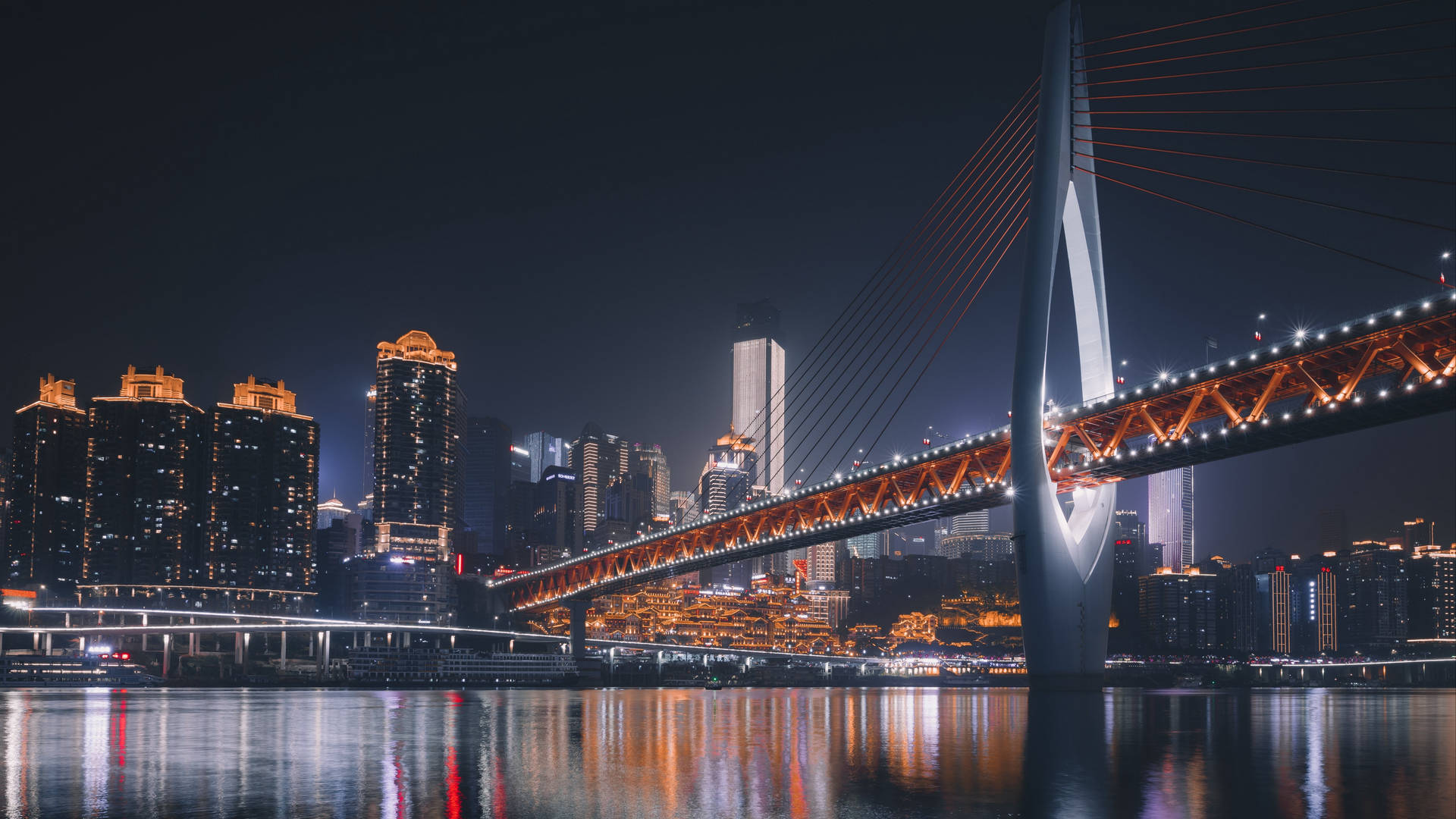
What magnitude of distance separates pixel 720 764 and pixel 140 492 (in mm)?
157127

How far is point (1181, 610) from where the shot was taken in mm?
188750

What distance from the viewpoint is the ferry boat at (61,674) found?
98188 mm

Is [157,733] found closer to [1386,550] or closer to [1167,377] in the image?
[1167,377]

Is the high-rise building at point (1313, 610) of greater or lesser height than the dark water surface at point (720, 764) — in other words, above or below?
below

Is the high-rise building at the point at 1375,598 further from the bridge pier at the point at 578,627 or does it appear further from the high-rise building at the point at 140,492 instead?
the high-rise building at the point at 140,492

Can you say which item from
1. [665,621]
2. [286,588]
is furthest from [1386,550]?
[286,588]

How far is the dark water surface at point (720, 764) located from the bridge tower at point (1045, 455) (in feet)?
8.43

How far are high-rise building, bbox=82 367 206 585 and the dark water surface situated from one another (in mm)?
119168

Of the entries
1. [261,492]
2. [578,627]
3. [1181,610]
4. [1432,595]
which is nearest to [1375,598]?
[1432,595]

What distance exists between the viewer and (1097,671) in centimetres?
4928

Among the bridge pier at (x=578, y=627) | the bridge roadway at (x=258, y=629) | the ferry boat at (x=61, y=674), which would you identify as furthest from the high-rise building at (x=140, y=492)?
the bridge pier at (x=578, y=627)

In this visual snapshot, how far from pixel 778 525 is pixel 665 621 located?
91.3 m

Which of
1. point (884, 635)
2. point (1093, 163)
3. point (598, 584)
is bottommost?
point (884, 635)

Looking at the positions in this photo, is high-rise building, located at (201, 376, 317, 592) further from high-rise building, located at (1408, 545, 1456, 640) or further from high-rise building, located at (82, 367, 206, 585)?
high-rise building, located at (1408, 545, 1456, 640)
